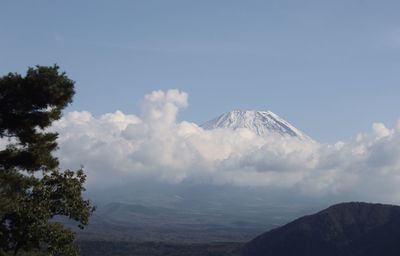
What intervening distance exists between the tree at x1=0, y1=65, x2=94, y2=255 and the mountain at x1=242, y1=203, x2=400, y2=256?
116515 mm

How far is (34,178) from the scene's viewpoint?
27703 mm

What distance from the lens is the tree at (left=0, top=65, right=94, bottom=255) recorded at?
24.4 meters

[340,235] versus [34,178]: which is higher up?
[340,235]

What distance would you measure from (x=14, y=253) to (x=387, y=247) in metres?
121

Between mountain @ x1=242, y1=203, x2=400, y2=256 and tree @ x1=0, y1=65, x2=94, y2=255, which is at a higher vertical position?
mountain @ x1=242, y1=203, x2=400, y2=256

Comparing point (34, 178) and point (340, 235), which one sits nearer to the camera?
point (34, 178)

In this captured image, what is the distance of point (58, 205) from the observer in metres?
25.0

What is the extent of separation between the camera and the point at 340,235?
15450cm

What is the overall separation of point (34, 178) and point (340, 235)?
447 ft

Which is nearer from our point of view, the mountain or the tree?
the tree

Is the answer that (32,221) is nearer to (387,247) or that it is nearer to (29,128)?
(29,128)

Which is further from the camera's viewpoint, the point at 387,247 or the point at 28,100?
the point at 387,247

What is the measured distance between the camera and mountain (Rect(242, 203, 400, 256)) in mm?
142325

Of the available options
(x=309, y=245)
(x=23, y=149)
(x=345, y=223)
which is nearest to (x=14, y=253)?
(x=23, y=149)
